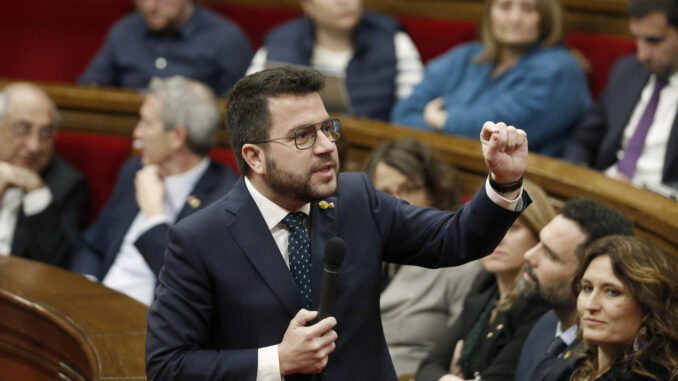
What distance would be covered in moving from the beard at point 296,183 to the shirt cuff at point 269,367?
171 millimetres

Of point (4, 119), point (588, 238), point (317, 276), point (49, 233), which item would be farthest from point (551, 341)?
point (4, 119)

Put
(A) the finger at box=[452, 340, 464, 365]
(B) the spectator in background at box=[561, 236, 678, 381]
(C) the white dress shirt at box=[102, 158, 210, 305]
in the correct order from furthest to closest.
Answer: (C) the white dress shirt at box=[102, 158, 210, 305]
(A) the finger at box=[452, 340, 464, 365]
(B) the spectator in background at box=[561, 236, 678, 381]

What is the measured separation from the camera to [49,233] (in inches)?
90.1

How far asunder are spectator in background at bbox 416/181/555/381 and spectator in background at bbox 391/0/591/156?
0.54 m

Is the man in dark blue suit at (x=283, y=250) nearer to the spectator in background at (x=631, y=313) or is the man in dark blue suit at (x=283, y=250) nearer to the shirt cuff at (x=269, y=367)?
the shirt cuff at (x=269, y=367)

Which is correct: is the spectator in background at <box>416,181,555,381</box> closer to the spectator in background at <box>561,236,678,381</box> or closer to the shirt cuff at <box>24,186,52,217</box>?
the spectator in background at <box>561,236,678,381</box>

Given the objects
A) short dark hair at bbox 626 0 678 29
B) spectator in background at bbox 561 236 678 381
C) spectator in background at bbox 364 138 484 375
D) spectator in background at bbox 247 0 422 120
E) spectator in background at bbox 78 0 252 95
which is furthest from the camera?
spectator in background at bbox 78 0 252 95

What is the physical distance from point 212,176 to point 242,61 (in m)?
0.67

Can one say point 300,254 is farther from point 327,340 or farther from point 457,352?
point 457,352

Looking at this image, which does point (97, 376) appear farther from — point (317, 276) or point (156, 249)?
point (156, 249)

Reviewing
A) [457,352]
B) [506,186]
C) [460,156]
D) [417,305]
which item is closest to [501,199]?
[506,186]

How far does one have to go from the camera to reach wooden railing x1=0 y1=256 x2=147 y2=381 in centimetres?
147

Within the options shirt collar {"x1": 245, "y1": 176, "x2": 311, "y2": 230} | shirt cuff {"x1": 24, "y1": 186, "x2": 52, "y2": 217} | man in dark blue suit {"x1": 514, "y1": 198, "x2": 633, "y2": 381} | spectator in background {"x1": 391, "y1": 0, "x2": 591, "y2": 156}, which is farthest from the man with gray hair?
shirt collar {"x1": 245, "y1": 176, "x2": 311, "y2": 230}

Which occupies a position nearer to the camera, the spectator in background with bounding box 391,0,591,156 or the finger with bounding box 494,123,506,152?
the finger with bounding box 494,123,506,152
